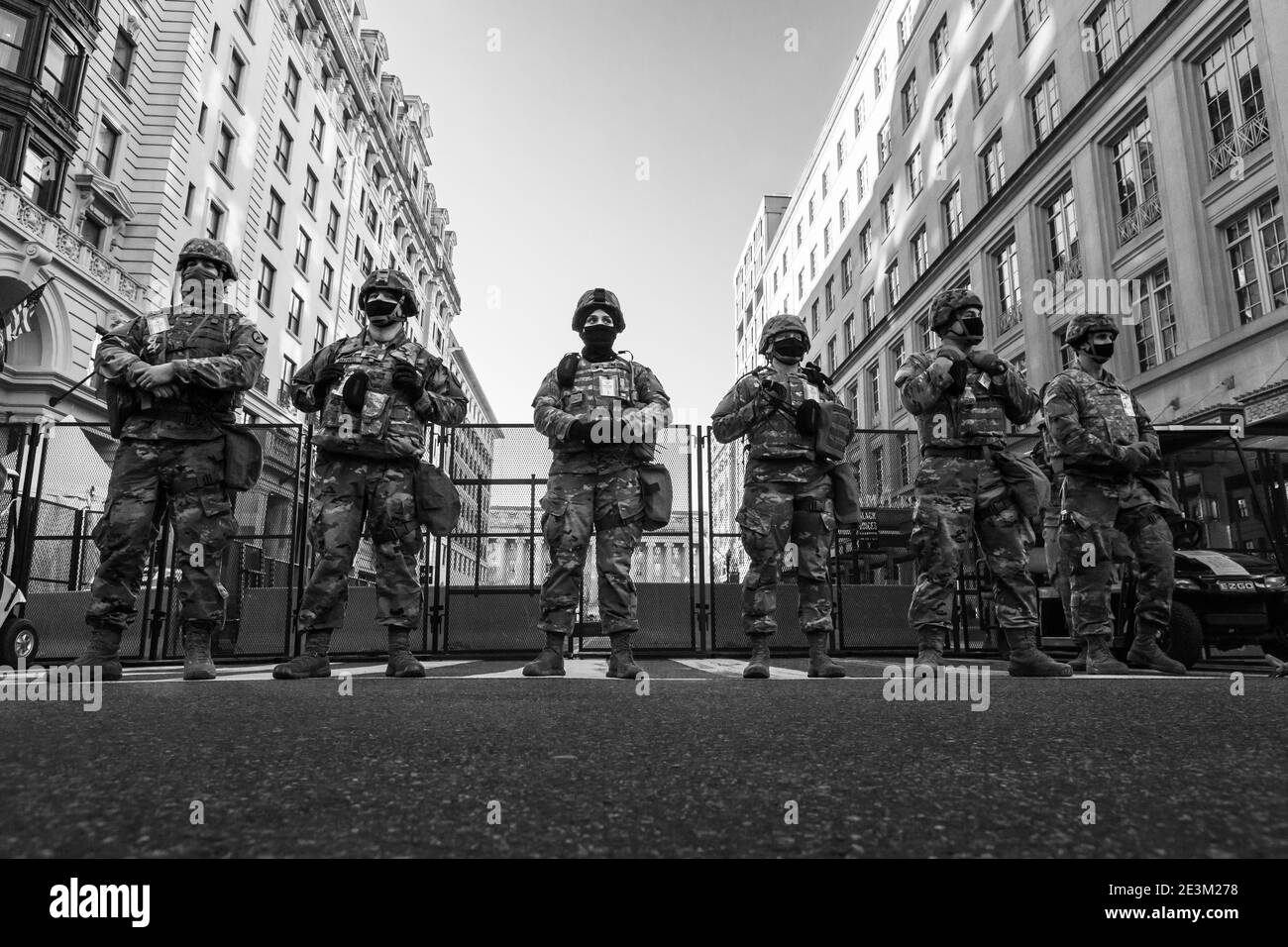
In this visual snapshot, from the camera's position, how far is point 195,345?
4512 millimetres

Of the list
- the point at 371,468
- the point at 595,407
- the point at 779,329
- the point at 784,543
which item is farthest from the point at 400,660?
the point at 779,329

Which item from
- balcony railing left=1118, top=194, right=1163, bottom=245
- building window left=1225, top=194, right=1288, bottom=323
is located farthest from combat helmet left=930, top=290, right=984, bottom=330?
balcony railing left=1118, top=194, right=1163, bottom=245

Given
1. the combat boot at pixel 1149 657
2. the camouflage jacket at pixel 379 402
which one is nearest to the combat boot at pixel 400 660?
the camouflage jacket at pixel 379 402

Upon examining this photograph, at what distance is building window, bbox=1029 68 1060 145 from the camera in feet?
66.5

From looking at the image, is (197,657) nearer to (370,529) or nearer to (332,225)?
(370,529)

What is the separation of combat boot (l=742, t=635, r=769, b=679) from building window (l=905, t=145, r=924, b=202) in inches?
1116

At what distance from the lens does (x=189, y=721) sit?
208 cm

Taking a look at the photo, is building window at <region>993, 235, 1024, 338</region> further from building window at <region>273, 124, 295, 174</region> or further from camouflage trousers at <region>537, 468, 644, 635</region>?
building window at <region>273, 124, 295, 174</region>

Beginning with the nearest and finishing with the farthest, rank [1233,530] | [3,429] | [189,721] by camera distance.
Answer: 1. [189,721]
2. [3,429]
3. [1233,530]

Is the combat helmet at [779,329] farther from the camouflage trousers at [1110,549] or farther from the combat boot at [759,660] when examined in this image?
the camouflage trousers at [1110,549]

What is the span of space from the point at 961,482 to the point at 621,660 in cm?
231
